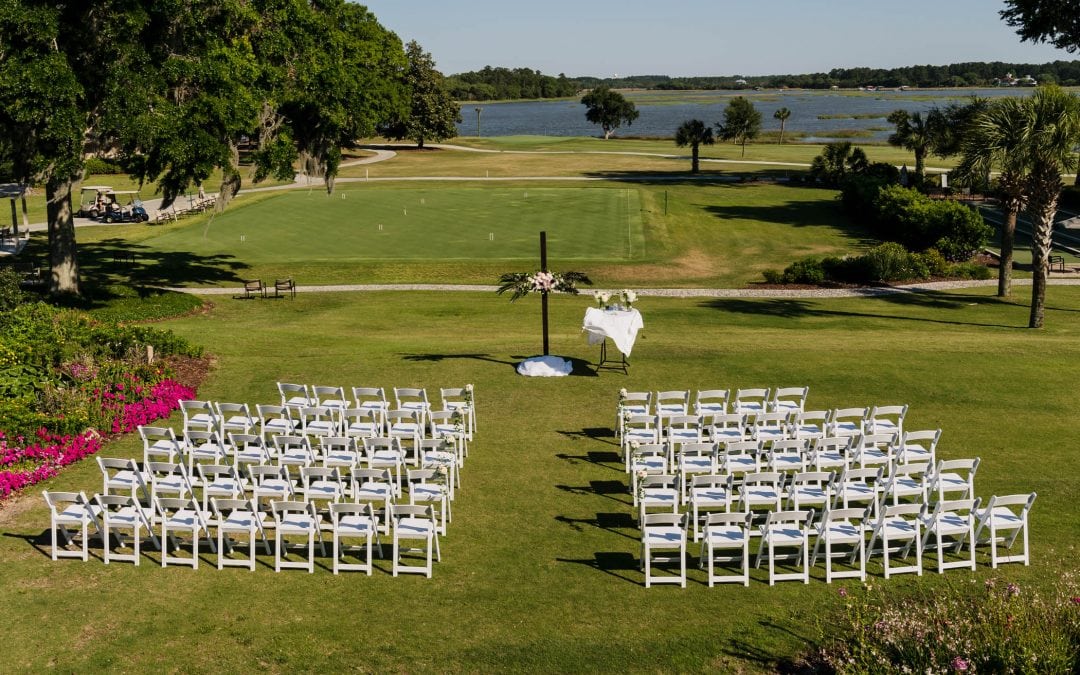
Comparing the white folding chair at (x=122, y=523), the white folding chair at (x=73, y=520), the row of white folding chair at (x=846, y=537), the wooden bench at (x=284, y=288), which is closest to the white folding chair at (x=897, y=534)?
the row of white folding chair at (x=846, y=537)

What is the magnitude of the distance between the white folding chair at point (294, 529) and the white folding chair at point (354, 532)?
0.26 m

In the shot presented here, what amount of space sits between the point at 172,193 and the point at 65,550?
68.4 feet

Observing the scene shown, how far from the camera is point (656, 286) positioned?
41.0 metres

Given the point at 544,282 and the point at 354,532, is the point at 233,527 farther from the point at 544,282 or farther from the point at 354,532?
the point at 544,282

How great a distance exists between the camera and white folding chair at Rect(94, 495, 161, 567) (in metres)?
13.0

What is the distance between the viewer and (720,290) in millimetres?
39844

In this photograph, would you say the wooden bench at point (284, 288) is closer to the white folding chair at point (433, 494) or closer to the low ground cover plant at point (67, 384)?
the low ground cover plant at point (67, 384)

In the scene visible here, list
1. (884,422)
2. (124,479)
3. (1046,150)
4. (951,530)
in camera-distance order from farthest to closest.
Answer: (1046,150) < (884,422) < (124,479) < (951,530)

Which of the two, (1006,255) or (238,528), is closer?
(238,528)

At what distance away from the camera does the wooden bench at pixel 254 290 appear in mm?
36562

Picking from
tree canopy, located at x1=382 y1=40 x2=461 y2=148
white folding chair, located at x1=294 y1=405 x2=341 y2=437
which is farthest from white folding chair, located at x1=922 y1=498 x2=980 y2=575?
tree canopy, located at x1=382 y1=40 x2=461 y2=148

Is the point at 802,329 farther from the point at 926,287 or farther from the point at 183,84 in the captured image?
the point at 183,84

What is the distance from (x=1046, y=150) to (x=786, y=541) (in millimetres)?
22064

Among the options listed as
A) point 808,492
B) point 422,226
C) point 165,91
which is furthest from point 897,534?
point 422,226
